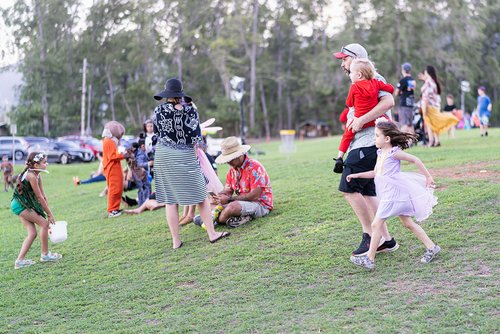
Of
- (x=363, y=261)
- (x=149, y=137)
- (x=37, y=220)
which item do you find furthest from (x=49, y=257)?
(x=363, y=261)

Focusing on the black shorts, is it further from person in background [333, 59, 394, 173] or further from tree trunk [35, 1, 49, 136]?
tree trunk [35, 1, 49, 136]

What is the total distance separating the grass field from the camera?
494cm

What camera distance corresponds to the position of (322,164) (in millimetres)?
14359

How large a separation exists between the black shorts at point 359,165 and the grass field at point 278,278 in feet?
2.32

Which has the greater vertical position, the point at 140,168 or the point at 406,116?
the point at 406,116

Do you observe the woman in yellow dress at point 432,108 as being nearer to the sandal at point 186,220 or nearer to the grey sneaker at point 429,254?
the sandal at point 186,220

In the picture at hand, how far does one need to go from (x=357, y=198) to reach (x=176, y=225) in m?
2.54

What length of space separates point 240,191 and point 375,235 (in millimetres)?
2884

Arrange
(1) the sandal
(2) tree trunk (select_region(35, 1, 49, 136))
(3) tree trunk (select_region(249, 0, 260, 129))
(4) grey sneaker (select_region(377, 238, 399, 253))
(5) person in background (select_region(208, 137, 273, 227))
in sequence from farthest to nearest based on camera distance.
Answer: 1. (3) tree trunk (select_region(249, 0, 260, 129))
2. (2) tree trunk (select_region(35, 1, 49, 136))
3. (1) the sandal
4. (5) person in background (select_region(208, 137, 273, 227))
5. (4) grey sneaker (select_region(377, 238, 399, 253))

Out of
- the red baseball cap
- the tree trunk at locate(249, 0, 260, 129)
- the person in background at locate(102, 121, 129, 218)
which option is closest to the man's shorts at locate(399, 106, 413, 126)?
the person in background at locate(102, 121, 129, 218)

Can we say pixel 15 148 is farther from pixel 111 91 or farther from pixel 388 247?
pixel 388 247

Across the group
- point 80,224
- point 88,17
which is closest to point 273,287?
point 80,224

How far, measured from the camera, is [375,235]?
5812mm

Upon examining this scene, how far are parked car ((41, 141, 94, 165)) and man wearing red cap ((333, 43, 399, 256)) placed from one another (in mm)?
31806
